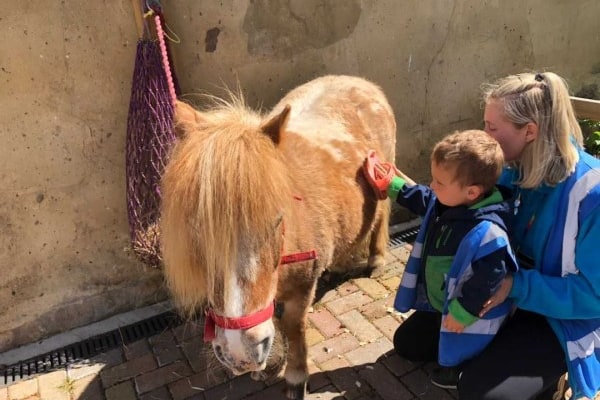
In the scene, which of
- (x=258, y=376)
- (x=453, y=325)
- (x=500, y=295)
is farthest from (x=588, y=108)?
(x=258, y=376)

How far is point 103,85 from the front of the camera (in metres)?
2.99

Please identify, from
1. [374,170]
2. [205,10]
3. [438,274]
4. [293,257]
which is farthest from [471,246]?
[205,10]

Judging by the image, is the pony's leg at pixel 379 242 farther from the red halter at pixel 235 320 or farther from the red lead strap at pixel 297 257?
the red halter at pixel 235 320

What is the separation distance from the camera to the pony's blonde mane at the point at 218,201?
175 centimetres

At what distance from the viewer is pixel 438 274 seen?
2.39m

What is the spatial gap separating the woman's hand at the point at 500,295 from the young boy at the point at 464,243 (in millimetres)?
50

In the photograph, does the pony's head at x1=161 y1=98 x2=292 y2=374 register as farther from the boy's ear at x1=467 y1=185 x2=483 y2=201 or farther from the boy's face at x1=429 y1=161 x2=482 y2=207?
the boy's ear at x1=467 y1=185 x2=483 y2=201

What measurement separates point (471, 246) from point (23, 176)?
2.72 metres

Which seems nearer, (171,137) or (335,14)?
(171,137)

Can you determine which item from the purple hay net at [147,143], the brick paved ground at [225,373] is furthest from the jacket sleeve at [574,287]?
the purple hay net at [147,143]

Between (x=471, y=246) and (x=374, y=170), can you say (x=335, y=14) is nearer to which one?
(x=374, y=170)

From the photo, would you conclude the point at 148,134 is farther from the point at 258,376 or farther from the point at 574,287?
the point at 574,287

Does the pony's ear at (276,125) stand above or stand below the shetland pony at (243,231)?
above

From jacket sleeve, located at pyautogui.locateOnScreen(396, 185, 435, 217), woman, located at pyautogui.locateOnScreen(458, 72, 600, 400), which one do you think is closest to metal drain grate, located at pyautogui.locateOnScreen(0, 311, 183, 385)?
jacket sleeve, located at pyautogui.locateOnScreen(396, 185, 435, 217)
